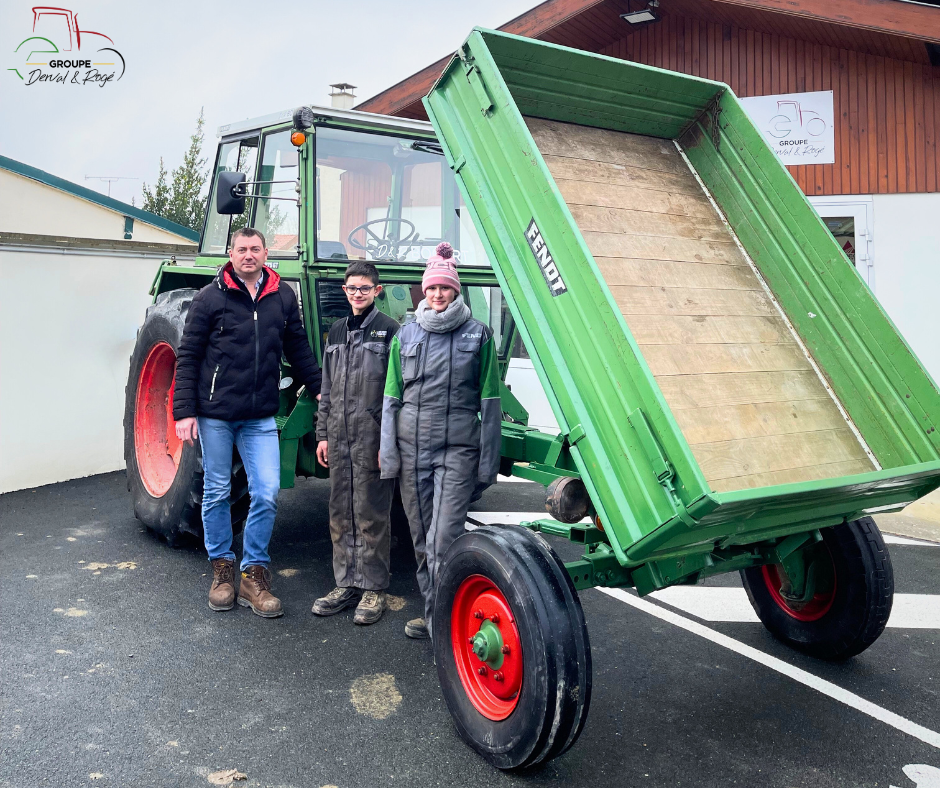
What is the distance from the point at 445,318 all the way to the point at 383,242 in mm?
1374

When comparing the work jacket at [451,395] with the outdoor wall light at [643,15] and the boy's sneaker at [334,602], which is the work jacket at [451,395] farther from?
the outdoor wall light at [643,15]

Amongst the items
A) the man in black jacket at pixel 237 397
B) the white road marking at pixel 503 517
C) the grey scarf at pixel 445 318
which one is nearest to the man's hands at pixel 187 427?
the man in black jacket at pixel 237 397

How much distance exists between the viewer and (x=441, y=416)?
3.48 m

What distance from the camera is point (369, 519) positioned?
3986 millimetres

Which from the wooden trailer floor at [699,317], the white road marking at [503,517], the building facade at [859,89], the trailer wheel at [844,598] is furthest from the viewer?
the building facade at [859,89]

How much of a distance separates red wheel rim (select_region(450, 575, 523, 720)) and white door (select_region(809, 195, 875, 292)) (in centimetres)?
544

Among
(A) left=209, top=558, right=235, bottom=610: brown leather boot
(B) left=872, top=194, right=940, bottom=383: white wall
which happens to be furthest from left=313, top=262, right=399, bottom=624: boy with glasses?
(B) left=872, top=194, right=940, bottom=383: white wall

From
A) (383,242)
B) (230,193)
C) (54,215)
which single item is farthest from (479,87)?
(54,215)

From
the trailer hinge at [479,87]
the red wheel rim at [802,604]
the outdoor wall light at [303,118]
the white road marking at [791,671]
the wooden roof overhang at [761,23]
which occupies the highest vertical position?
the wooden roof overhang at [761,23]

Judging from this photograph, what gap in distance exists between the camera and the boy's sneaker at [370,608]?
3939 mm

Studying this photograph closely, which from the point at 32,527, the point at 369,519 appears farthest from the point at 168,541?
the point at 369,519

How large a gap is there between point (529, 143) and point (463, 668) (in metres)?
1.95

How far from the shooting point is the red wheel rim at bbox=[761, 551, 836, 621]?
3590 mm

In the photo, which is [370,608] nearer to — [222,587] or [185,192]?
[222,587]
